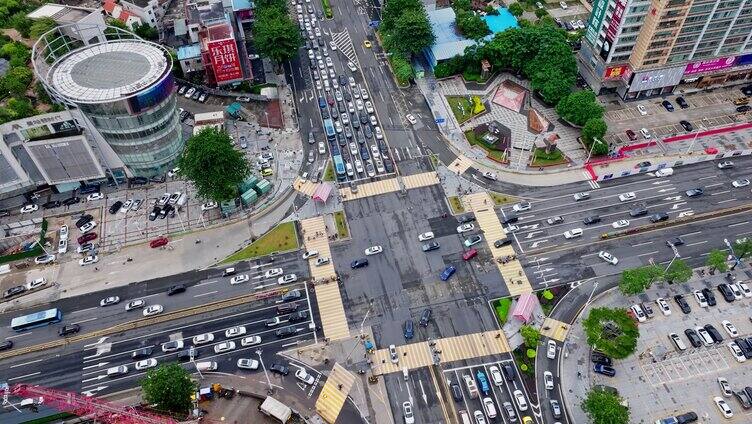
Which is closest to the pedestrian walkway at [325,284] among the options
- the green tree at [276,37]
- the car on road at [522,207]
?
the car on road at [522,207]

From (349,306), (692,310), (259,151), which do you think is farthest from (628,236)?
(259,151)

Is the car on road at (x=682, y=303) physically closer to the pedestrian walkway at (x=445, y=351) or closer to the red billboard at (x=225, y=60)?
the pedestrian walkway at (x=445, y=351)

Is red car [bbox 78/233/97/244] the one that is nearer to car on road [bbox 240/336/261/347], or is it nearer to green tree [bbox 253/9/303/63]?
car on road [bbox 240/336/261/347]

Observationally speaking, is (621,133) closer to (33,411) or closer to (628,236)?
(628,236)

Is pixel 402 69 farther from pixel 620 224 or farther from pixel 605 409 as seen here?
pixel 605 409

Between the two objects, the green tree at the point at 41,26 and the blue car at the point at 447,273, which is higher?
the green tree at the point at 41,26

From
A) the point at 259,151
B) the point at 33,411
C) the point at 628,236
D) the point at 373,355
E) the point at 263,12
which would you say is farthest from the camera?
the point at 263,12
